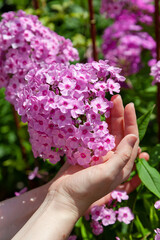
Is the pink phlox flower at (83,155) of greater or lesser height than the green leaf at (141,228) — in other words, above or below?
above

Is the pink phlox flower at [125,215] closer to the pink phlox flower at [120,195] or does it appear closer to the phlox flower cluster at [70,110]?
the pink phlox flower at [120,195]

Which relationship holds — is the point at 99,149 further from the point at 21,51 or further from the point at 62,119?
the point at 21,51

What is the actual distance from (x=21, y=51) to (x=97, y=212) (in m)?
0.93

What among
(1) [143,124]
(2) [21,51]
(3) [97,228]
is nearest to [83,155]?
(1) [143,124]

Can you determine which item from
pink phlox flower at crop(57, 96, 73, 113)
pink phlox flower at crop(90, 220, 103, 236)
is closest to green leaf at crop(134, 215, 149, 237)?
pink phlox flower at crop(90, 220, 103, 236)

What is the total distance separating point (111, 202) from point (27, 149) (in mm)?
1031

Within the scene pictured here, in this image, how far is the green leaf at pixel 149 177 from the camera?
145 cm

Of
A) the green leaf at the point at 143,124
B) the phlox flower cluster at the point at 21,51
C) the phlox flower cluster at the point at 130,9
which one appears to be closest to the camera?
the green leaf at the point at 143,124

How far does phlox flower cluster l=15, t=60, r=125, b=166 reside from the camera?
132 centimetres

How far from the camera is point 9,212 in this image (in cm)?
165

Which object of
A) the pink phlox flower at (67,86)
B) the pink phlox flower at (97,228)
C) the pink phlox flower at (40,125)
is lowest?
the pink phlox flower at (97,228)

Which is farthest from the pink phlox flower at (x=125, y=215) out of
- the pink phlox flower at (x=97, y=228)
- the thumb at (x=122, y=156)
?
the thumb at (x=122, y=156)

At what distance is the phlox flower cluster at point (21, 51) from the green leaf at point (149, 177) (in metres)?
0.71

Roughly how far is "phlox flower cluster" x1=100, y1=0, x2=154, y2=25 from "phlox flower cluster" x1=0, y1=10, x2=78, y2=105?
0.81 meters
